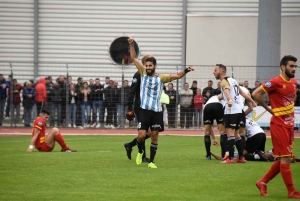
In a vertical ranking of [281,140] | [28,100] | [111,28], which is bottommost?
[28,100]

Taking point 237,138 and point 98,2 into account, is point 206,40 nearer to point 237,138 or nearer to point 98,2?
point 98,2

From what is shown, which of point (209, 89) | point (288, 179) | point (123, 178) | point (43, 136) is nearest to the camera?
point (288, 179)

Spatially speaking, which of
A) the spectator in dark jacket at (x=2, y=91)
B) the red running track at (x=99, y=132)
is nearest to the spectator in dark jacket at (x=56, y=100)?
the red running track at (x=99, y=132)

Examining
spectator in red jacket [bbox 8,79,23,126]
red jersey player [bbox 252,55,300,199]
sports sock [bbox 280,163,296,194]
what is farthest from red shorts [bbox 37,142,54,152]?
spectator in red jacket [bbox 8,79,23,126]

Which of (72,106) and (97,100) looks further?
(72,106)

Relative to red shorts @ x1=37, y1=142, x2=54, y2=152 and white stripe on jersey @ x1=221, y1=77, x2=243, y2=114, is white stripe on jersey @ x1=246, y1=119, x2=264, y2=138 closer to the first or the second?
white stripe on jersey @ x1=221, y1=77, x2=243, y2=114

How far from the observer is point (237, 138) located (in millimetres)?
14695

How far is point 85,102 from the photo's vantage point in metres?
28.4

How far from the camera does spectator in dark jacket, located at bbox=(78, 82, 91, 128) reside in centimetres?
2823

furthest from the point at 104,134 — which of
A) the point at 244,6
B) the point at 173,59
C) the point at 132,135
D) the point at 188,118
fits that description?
the point at 244,6

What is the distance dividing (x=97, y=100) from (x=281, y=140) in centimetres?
1897

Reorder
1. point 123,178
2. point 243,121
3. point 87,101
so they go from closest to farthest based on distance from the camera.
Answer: point 123,178
point 243,121
point 87,101

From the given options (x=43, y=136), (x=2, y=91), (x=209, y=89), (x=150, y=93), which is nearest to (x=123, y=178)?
(x=150, y=93)

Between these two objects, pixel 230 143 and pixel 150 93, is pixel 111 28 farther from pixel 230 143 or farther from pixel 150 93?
pixel 150 93
